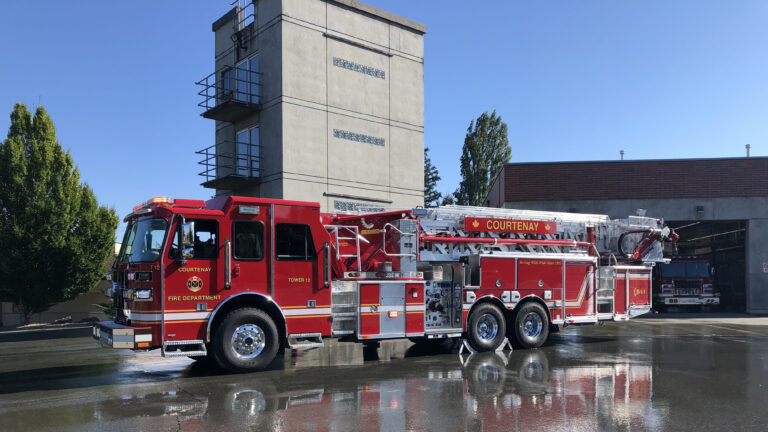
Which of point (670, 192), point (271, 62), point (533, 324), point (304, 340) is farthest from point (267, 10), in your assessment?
point (670, 192)

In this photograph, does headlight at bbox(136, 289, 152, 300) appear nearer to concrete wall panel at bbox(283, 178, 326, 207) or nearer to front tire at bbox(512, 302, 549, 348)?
front tire at bbox(512, 302, 549, 348)

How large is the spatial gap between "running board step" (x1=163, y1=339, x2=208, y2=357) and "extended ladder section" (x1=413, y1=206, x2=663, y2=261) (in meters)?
4.51

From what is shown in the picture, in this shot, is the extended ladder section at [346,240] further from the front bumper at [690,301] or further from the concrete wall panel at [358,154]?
the front bumper at [690,301]

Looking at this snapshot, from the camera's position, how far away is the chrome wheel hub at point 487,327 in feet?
40.4

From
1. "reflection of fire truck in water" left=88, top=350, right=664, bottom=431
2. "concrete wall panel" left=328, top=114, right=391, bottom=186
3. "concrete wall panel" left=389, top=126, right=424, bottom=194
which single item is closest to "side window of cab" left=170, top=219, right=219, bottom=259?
"reflection of fire truck in water" left=88, top=350, right=664, bottom=431

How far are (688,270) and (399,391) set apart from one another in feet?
71.7

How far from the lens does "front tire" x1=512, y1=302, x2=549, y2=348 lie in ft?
41.5

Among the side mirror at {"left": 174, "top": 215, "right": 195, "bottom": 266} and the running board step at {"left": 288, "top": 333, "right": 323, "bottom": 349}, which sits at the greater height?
the side mirror at {"left": 174, "top": 215, "right": 195, "bottom": 266}

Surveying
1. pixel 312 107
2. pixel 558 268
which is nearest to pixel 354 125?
pixel 312 107

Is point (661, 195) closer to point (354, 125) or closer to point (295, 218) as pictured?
point (354, 125)

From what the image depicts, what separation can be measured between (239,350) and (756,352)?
35.2 ft

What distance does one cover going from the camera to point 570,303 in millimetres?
13406

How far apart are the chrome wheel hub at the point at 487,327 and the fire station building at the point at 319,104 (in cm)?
1209

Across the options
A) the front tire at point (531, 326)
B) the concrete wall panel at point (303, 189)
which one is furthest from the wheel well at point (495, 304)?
the concrete wall panel at point (303, 189)
